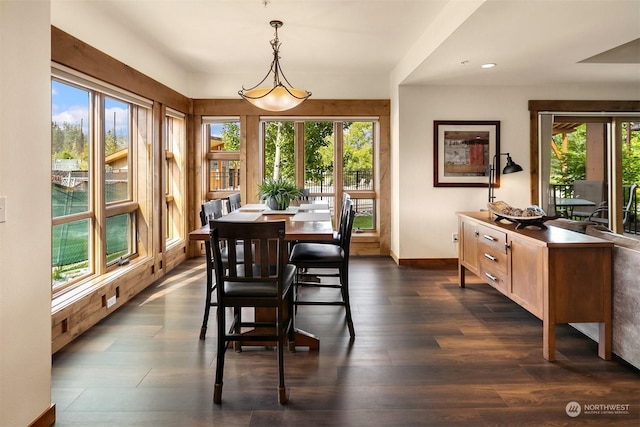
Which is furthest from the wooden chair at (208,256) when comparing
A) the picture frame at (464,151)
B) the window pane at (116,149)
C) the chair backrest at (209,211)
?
the picture frame at (464,151)

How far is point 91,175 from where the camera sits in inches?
143

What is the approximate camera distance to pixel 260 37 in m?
4.31

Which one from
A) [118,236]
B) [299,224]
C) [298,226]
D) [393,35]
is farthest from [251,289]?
[393,35]

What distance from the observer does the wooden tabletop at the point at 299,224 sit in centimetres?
261

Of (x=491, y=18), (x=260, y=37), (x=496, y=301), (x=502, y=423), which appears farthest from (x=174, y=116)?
(x=502, y=423)

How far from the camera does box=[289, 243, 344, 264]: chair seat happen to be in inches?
125

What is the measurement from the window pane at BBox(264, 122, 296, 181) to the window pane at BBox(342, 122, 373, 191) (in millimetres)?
789

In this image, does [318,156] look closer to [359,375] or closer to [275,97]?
[275,97]

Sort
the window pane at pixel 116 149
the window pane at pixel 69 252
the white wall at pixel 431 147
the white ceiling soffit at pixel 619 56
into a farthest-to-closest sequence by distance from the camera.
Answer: the white wall at pixel 431 147, the white ceiling soffit at pixel 619 56, the window pane at pixel 116 149, the window pane at pixel 69 252

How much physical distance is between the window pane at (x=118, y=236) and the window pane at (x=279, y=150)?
89.2 inches

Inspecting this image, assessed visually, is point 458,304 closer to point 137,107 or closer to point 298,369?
point 298,369

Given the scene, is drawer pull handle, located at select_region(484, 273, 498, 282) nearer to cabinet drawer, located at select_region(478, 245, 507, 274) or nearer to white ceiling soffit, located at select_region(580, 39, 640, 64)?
cabinet drawer, located at select_region(478, 245, 507, 274)

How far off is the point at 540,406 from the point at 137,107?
4.41 meters

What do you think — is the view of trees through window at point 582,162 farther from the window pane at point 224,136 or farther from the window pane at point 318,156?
the window pane at point 224,136
